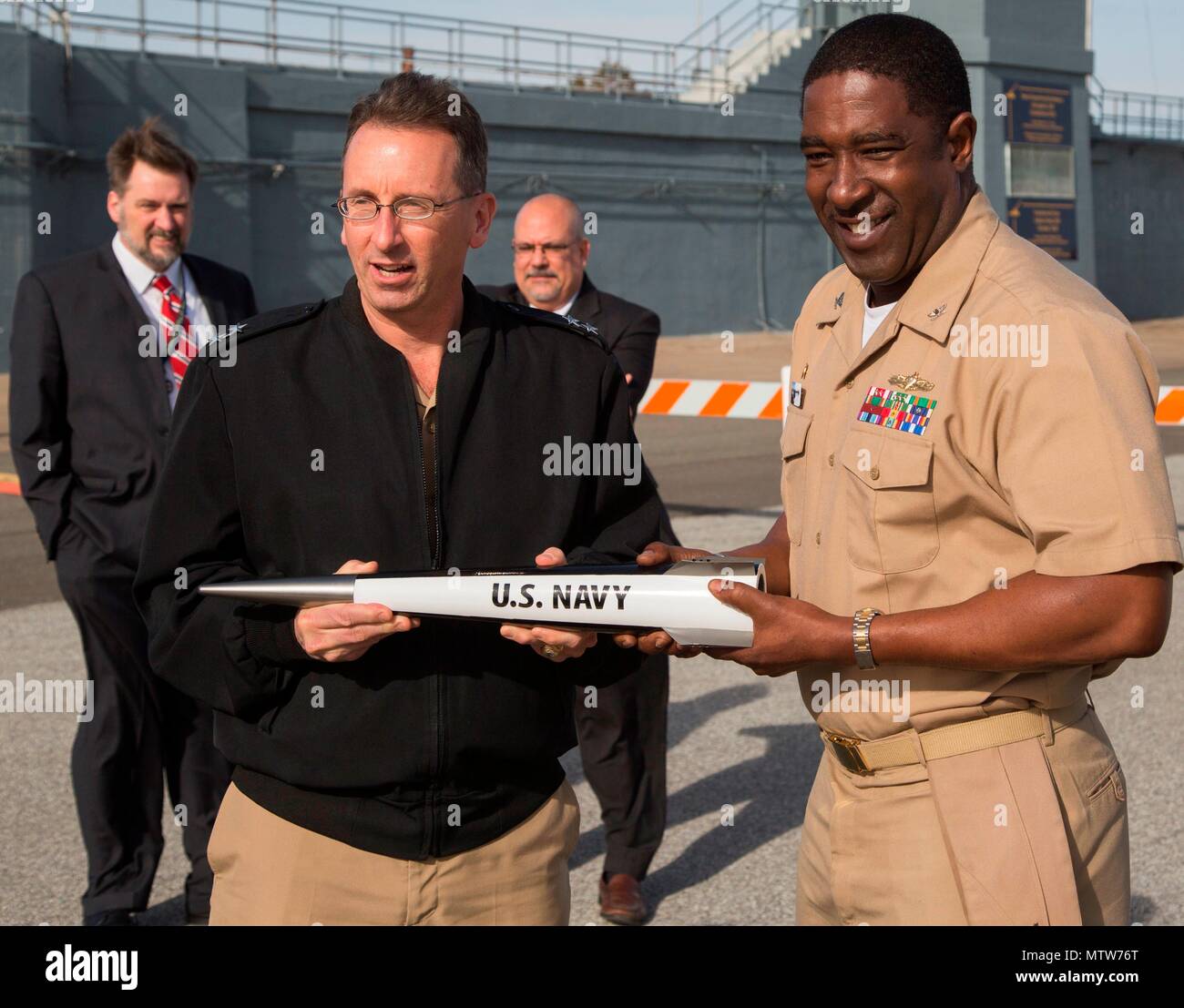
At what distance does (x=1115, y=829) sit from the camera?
270 cm

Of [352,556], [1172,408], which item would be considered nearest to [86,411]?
[352,556]

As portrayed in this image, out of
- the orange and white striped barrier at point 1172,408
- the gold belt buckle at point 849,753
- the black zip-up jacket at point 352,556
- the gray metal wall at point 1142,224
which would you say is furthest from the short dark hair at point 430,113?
the gray metal wall at point 1142,224

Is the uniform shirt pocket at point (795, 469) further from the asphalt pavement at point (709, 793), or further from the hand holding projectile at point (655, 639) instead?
the asphalt pavement at point (709, 793)

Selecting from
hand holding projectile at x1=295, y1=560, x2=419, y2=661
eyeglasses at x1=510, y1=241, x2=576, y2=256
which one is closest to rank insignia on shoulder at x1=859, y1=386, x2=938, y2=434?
hand holding projectile at x1=295, y1=560, x2=419, y2=661

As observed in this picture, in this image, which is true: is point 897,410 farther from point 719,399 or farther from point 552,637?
point 719,399

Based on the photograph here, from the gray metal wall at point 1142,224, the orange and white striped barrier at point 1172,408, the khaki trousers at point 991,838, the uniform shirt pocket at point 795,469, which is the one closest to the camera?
the khaki trousers at point 991,838

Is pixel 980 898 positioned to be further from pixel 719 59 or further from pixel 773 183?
pixel 719 59

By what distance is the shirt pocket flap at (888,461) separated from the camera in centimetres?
255

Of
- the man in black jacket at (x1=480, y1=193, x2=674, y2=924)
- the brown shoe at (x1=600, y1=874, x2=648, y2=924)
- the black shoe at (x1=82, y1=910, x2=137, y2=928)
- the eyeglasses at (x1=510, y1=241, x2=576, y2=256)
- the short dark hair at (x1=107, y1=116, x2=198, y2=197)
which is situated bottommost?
the brown shoe at (x1=600, y1=874, x2=648, y2=924)

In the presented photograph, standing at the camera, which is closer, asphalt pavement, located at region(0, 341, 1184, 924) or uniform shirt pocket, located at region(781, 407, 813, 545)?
uniform shirt pocket, located at region(781, 407, 813, 545)

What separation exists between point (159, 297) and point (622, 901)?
2.79m

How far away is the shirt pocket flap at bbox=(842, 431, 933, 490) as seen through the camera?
255cm

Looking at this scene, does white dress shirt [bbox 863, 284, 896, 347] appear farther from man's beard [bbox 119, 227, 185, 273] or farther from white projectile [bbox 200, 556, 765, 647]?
man's beard [bbox 119, 227, 185, 273]
